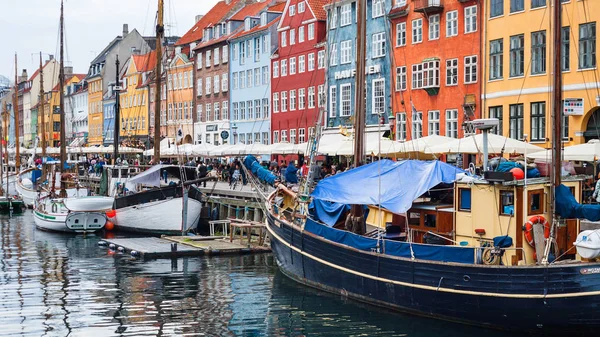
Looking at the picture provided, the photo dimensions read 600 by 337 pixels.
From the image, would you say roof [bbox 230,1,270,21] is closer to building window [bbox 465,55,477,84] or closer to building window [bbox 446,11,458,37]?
building window [bbox 446,11,458,37]

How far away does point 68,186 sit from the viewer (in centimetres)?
5222

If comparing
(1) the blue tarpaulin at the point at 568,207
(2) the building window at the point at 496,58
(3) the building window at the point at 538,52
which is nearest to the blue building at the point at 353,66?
(2) the building window at the point at 496,58

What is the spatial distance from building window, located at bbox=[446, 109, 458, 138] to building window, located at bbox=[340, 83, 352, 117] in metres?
10.3

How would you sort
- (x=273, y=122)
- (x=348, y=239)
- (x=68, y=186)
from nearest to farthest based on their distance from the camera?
(x=348, y=239)
(x=68, y=186)
(x=273, y=122)

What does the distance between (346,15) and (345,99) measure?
5075 millimetres

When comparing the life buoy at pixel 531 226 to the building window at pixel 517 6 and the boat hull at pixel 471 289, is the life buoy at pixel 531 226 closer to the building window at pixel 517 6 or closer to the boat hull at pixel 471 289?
the boat hull at pixel 471 289

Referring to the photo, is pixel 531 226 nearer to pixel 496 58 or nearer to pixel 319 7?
pixel 496 58

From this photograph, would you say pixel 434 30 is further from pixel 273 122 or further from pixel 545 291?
pixel 545 291

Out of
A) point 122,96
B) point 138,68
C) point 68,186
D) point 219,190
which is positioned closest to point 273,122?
point 68,186

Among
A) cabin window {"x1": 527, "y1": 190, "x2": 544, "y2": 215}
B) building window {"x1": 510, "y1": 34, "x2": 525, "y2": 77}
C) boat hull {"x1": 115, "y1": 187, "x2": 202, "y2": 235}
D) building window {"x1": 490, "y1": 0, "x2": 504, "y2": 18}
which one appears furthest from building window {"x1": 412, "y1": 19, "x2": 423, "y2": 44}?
cabin window {"x1": 527, "y1": 190, "x2": 544, "y2": 215}

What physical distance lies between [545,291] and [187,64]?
67.1 metres

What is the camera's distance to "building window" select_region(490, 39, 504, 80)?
41125 mm

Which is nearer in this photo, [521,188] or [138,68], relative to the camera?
[521,188]

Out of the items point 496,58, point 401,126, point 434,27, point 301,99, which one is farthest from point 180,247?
point 301,99
